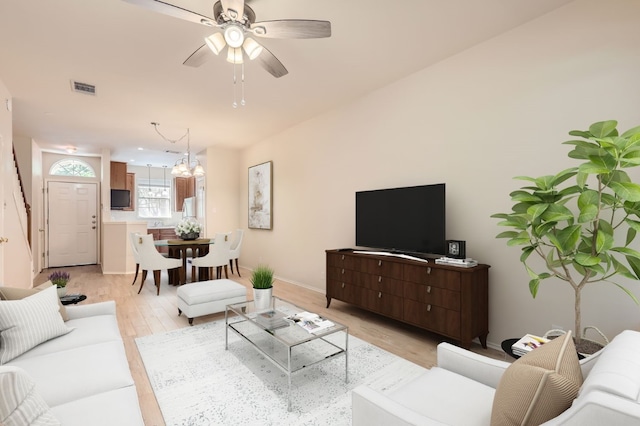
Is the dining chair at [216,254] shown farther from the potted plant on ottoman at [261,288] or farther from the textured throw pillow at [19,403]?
the textured throw pillow at [19,403]

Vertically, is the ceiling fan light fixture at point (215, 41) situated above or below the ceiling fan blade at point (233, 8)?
below

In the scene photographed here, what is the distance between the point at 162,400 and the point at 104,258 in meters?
5.66

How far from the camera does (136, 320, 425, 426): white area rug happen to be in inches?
77.1

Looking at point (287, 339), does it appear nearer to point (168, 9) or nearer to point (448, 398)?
point (448, 398)

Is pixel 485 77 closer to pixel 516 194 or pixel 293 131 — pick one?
pixel 516 194

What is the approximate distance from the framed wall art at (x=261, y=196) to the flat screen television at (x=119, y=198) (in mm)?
4527

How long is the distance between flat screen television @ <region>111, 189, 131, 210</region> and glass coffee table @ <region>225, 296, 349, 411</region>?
780cm

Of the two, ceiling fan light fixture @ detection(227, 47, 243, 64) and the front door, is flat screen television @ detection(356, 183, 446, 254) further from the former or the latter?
the front door

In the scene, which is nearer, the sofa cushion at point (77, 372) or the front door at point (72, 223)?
the sofa cushion at point (77, 372)

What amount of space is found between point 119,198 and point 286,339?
8.77 meters

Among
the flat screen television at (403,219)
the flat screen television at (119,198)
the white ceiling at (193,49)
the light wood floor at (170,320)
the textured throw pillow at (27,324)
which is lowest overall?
the light wood floor at (170,320)

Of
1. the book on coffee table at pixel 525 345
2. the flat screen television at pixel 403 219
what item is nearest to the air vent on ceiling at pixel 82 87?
the flat screen television at pixel 403 219

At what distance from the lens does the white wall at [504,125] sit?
2.27 metres

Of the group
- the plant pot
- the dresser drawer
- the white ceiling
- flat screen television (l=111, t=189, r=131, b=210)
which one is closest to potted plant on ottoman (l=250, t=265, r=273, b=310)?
the plant pot
